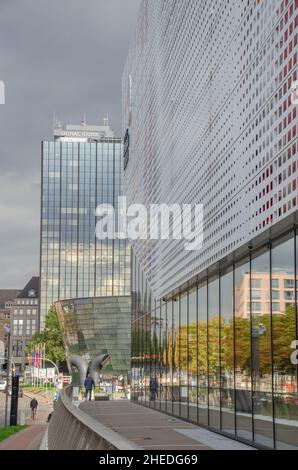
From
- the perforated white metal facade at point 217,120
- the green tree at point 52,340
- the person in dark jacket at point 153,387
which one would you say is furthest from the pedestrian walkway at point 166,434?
the green tree at point 52,340

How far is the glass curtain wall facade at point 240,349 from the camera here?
16.7 metres

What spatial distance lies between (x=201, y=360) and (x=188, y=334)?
9.83 feet

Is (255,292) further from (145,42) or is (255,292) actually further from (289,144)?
(145,42)

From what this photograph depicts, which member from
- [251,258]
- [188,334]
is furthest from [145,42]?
[251,258]

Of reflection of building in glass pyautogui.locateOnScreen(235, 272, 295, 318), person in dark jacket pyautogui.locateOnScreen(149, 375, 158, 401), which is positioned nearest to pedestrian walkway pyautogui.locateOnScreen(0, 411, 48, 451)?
person in dark jacket pyautogui.locateOnScreen(149, 375, 158, 401)

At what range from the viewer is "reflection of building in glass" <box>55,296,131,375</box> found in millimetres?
100188

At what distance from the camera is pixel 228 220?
2555 cm

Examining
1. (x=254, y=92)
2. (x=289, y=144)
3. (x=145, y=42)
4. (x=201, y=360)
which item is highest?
(x=145, y=42)

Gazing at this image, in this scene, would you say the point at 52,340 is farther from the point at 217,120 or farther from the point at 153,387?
the point at 217,120

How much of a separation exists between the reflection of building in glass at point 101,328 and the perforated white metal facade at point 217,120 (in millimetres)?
51603

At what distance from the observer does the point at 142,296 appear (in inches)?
1807

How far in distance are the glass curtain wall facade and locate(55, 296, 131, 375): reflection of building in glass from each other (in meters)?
64.9

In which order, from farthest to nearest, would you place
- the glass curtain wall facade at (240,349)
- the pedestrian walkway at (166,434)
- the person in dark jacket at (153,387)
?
the person in dark jacket at (153,387) < the pedestrian walkway at (166,434) < the glass curtain wall facade at (240,349)

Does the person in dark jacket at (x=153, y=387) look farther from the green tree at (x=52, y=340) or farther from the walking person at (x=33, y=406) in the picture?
the green tree at (x=52, y=340)
